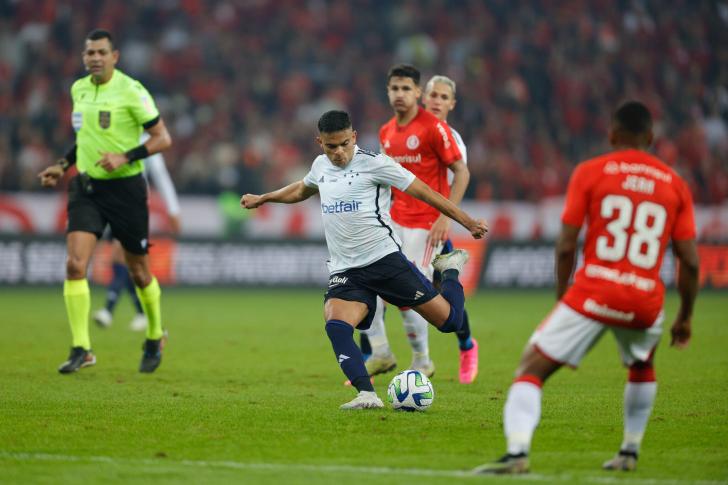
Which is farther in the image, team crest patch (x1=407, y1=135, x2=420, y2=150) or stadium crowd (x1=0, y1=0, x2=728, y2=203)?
stadium crowd (x1=0, y1=0, x2=728, y2=203)

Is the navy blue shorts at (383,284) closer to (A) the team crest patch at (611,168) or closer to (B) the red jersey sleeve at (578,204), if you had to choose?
(B) the red jersey sleeve at (578,204)

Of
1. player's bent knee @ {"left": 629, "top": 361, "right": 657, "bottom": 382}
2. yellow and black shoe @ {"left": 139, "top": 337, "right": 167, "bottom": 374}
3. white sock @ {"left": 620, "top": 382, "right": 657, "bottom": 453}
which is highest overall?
player's bent knee @ {"left": 629, "top": 361, "right": 657, "bottom": 382}

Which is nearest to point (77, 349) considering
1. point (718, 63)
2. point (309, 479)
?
point (309, 479)

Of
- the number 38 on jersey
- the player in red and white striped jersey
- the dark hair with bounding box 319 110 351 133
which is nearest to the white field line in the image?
the number 38 on jersey

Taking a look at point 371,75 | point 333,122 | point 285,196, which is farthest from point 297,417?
point 371,75

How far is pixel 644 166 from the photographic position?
234 inches

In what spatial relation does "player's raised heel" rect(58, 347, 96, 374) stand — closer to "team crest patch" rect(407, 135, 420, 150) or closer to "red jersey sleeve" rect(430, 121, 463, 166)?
"team crest patch" rect(407, 135, 420, 150)

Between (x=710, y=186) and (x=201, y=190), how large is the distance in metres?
12.2

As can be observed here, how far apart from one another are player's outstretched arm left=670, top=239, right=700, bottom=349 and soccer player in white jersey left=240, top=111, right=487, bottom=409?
2.07 meters

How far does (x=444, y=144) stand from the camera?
998 centimetres

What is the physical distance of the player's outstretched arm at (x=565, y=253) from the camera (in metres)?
5.89

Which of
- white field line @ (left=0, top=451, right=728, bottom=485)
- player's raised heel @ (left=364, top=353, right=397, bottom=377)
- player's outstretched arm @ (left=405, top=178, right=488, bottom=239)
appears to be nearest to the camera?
white field line @ (left=0, top=451, right=728, bottom=485)

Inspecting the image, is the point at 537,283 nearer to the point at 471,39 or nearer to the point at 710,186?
the point at 710,186

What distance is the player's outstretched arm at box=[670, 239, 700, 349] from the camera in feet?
19.8
